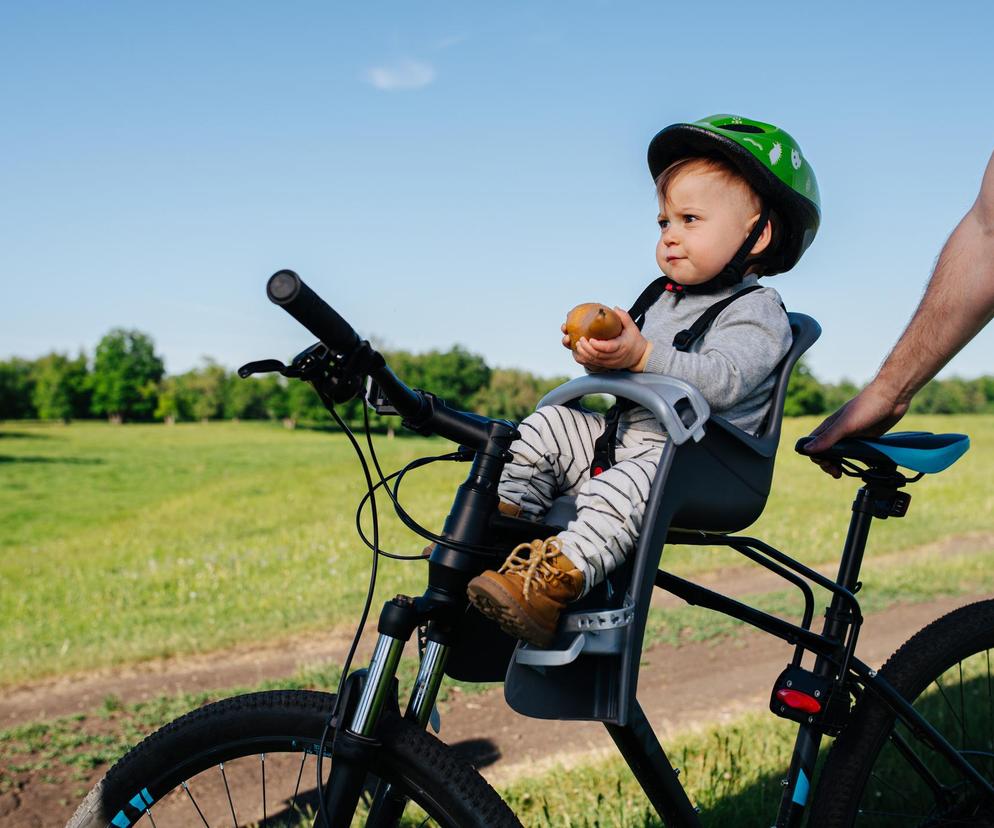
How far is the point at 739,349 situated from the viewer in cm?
205

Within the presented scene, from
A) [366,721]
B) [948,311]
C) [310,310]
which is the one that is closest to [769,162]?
[948,311]

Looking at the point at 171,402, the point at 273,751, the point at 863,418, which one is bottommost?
the point at 273,751

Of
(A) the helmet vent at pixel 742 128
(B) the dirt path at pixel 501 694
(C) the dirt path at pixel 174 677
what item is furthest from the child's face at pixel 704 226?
(C) the dirt path at pixel 174 677

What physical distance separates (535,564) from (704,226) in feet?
3.47

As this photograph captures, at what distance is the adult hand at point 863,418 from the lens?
8.28 ft

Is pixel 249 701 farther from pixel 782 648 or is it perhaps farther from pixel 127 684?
pixel 782 648

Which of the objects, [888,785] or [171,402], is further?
[171,402]

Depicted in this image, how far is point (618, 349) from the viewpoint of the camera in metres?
1.91

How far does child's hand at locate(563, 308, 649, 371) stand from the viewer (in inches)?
74.8

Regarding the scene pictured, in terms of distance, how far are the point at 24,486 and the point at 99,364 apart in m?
20.7

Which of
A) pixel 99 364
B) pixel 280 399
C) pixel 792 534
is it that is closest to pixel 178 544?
pixel 792 534

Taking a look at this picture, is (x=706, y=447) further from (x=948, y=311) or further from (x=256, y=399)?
(x=256, y=399)

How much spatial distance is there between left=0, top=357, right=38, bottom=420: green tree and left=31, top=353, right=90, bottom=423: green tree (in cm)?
41

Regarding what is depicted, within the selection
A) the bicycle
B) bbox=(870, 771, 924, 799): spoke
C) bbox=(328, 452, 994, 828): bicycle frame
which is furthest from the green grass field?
bbox=(328, 452, 994, 828): bicycle frame
